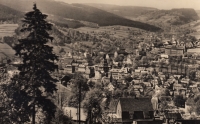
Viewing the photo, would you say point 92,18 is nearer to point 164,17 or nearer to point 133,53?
point 133,53

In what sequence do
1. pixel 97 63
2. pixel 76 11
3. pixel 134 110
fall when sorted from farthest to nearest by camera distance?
pixel 97 63 → pixel 76 11 → pixel 134 110

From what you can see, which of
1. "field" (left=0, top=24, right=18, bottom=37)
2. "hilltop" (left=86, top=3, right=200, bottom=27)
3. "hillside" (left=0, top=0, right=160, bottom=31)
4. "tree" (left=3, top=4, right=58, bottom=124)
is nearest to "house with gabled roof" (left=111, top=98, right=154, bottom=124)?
"tree" (left=3, top=4, right=58, bottom=124)

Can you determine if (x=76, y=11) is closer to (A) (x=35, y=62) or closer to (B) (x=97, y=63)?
(B) (x=97, y=63)

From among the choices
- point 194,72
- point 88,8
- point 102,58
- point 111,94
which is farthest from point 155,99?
point 102,58

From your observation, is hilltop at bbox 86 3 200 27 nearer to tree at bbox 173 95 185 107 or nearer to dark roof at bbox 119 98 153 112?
tree at bbox 173 95 185 107

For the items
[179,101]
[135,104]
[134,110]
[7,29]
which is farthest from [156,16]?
[134,110]

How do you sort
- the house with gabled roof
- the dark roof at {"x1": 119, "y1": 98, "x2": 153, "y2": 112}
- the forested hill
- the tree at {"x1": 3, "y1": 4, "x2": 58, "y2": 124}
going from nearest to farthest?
the tree at {"x1": 3, "y1": 4, "x2": 58, "y2": 124} → the house with gabled roof → the dark roof at {"x1": 119, "y1": 98, "x2": 153, "y2": 112} → the forested hill
